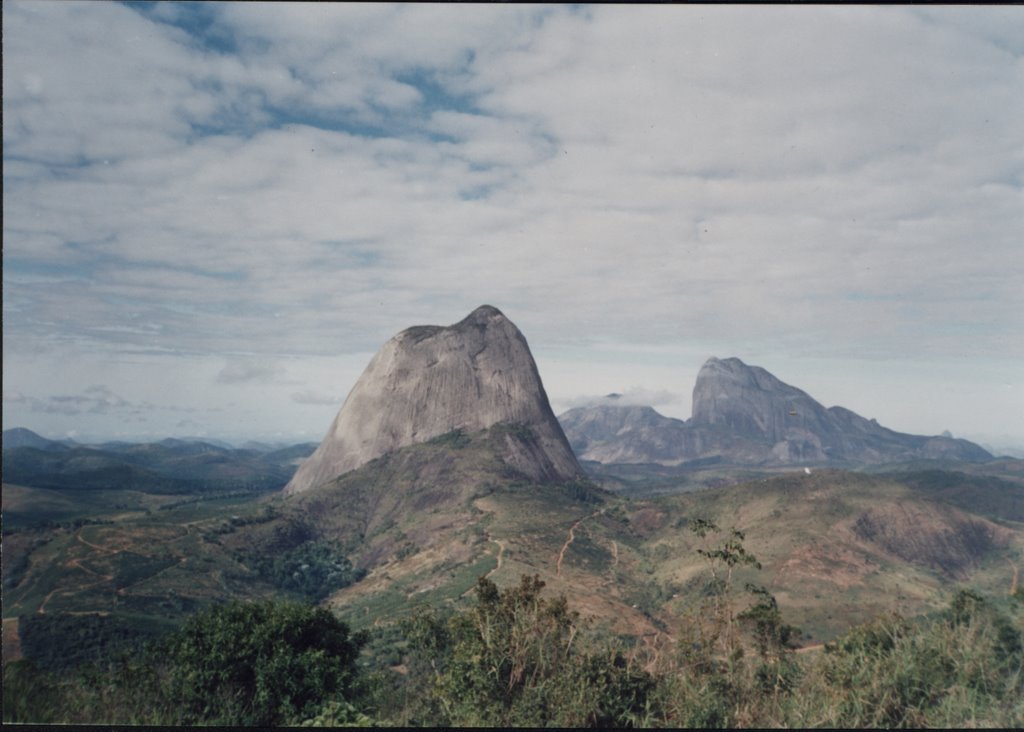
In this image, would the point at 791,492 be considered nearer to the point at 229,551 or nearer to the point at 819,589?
the point at 819,589

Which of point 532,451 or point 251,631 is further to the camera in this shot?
point 532,451

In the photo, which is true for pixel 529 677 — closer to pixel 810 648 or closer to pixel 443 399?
pixel 810 648

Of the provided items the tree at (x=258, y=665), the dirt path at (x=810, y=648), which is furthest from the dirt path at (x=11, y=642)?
the dirt path at (x=810, y=648)

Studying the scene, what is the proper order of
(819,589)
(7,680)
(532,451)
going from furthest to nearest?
(532,451)
(819,589)
(7,680)

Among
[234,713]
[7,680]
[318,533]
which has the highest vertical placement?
[7,680]

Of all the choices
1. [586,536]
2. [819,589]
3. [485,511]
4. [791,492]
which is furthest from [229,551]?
[791,492]

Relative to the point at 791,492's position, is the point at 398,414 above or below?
above

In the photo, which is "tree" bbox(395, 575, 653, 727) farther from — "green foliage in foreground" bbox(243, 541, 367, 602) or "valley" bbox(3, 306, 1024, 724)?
"green foliage in foreground" bbox(243, 541, 367, 602)

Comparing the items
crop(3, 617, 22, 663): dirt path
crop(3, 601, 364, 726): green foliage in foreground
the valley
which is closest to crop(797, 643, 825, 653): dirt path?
the valley
